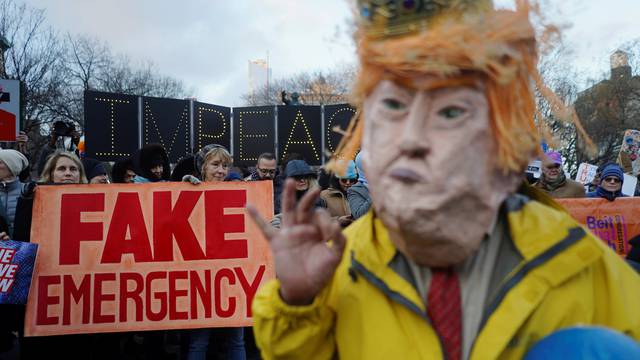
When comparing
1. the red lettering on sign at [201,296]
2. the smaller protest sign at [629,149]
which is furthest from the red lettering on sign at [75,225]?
the smaller protest sign at [629,149]

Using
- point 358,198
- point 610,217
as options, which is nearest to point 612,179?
point 610,217

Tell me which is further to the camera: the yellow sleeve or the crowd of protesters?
the crowd of protesters

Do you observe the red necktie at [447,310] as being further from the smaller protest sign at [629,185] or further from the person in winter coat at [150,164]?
the smaller protest sign at [629,185]

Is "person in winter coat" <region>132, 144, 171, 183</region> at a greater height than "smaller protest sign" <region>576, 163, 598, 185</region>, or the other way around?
"smaller protest sign" <region>576, 163, 598, 185</region>

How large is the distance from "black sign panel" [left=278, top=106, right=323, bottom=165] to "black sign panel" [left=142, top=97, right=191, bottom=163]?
4.26 feet

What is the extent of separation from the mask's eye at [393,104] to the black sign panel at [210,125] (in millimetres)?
6751

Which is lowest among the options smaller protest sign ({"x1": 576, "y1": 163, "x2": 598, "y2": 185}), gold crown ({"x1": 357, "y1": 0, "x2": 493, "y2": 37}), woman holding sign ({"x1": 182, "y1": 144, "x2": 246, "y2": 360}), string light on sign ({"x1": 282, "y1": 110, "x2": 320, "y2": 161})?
woman holding sign ({"x1": 182, "y1": 144, "x2": 246, "y2": 360})

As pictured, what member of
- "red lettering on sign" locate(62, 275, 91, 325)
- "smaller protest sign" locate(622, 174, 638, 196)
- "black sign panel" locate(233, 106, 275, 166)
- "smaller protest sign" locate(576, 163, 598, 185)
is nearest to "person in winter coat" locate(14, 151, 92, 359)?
"red lettering on sign" locate(62, 275, 91, 325)

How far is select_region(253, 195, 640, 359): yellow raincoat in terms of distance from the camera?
155cm

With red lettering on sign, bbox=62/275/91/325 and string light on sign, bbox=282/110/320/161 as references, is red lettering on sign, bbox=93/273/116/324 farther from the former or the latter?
string light on sign, bbox=282/110/320/161

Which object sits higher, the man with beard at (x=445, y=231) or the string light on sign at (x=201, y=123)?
the string light on sign at (x=201, y=123)

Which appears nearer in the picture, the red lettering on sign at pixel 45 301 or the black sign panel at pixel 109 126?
the red lettering on sign at pixel 45 301

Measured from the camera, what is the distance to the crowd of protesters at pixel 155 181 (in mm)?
4844

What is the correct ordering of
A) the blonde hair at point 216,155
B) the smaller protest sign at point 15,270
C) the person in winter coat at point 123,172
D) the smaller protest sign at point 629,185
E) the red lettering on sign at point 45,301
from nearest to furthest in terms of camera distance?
the smaller protest sign at point 15,270 → the red lettering on sign at point 45,301 → the blonde hair at point 216,155 → the person in winter coat at point 123,172 → the smaller protest sign at point 629,185
